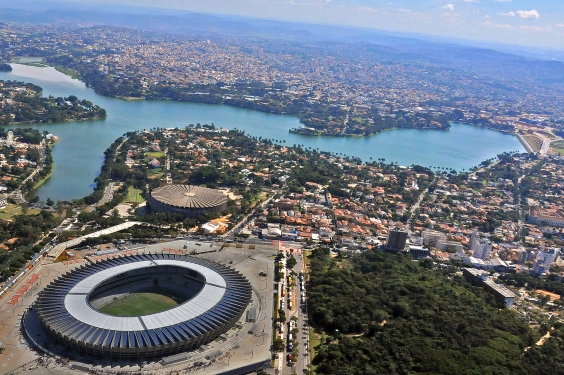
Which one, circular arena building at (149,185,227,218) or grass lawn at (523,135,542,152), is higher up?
grass lawn at (523,135,542,152)

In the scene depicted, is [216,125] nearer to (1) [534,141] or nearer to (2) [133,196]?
(2) [133,196]

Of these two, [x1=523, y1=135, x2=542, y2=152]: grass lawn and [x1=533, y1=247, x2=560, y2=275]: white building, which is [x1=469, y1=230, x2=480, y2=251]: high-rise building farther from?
[x1=523, y1=135, x2=542, y2=152]: grass lawn

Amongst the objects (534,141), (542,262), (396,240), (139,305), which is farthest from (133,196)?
(534,141)

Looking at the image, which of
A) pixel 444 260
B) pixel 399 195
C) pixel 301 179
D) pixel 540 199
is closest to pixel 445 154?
pixel 540 199

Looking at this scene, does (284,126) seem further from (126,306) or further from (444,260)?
(126,306)

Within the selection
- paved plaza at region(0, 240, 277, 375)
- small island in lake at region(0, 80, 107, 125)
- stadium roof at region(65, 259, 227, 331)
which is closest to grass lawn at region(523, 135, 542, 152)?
small island in lake at region(0, 80, 107, 125)

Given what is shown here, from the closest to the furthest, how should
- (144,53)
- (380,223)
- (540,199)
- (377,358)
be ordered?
(377,358)
(380,223)
(540,199)
(144,53)

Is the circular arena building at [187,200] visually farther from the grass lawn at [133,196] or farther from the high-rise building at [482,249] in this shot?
the high-rise building at [482,249]
